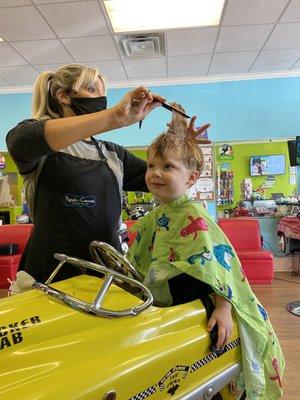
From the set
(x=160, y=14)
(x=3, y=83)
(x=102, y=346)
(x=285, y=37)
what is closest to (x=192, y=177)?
(x=102, y=346)

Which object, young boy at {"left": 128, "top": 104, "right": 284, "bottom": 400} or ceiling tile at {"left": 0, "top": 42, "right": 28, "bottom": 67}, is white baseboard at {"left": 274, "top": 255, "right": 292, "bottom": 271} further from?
ceiling tile at {"left": 0, "top": 42, "right": 28, "bottom": 67}

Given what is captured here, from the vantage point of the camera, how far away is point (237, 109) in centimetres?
559

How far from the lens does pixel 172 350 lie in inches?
33.7

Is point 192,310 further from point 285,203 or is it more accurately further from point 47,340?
point 285,203

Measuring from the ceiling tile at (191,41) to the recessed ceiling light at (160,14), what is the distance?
139 millimetres

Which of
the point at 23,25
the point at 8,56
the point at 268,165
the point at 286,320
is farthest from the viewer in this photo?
the point at 268,165

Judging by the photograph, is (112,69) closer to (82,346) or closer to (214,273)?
(214,273)

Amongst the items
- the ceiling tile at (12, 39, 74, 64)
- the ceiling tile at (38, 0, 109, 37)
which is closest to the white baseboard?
the ceiling tile at (38, 0, 109, 37)

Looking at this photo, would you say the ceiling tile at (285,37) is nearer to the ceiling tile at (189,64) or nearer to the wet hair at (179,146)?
the ceiling tile at (189,64)

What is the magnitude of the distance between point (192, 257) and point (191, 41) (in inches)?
151

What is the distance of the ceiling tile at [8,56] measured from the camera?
4.29 meters

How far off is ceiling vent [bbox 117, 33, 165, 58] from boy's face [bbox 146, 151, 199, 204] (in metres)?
3.39

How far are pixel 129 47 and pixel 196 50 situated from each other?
0.86 metres

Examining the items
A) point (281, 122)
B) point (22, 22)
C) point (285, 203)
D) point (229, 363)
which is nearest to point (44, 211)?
point (229, 363)
